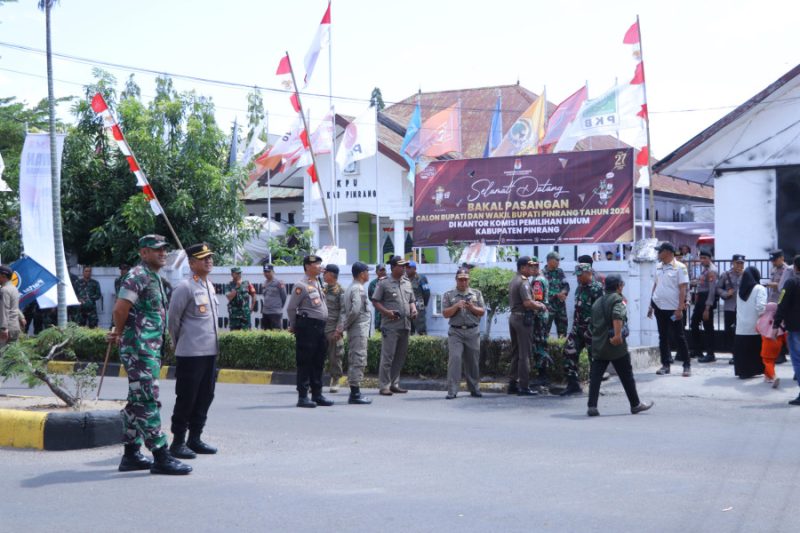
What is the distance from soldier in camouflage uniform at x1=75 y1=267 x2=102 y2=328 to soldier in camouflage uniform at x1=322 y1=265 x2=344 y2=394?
9.60 m

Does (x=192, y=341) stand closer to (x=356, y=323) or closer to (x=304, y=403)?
(x=304, y=403)

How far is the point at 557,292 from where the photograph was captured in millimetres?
13242

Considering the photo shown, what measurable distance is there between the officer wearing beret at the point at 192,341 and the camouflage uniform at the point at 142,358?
375 millimetres

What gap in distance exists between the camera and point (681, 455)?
7852 millimetres

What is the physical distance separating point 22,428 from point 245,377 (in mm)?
7030

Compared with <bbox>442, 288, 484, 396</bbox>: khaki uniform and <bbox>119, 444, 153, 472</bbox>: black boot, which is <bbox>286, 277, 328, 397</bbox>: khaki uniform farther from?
<bbox>119, 444, 153, 472</bbox>: black boot

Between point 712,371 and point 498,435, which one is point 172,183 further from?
point 498,435

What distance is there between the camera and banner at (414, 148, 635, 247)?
1523cm

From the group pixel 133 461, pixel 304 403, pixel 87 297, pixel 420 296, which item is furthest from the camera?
pixel 87 297

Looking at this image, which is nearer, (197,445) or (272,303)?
(197,445)

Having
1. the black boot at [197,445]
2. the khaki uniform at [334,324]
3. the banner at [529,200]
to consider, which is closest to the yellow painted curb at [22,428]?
the black boot at [197,445]

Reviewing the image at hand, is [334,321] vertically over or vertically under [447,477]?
over

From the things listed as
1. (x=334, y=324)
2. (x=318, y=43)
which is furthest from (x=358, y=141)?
(x=334, y=324)

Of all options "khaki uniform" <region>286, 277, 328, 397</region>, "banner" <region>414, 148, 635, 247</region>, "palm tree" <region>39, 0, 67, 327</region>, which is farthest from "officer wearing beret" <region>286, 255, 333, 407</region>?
"palm tree" <region>39, 0, 67, 327</region>
